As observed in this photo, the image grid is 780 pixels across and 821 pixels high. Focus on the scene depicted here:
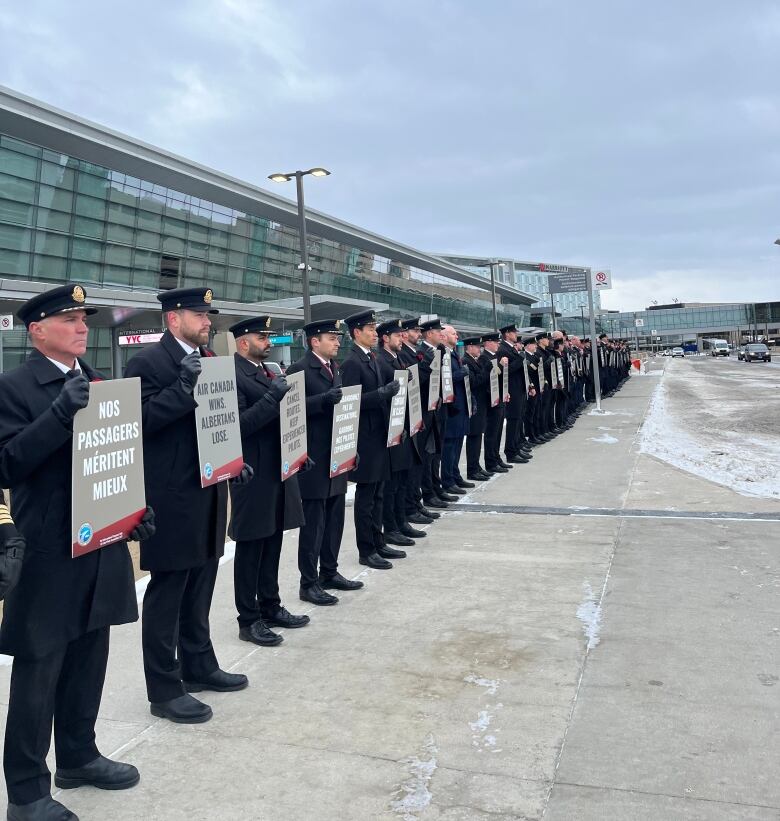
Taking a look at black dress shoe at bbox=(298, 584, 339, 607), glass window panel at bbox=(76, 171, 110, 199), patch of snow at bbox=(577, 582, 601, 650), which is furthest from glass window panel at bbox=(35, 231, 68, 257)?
→ patch of snow at bbox=(577, 582, 601, 650)

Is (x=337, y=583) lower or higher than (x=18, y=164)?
lower

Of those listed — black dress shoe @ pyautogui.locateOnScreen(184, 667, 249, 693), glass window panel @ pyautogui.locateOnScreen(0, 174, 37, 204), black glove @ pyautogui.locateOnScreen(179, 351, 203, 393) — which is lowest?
black dress shoe @ pyautogui.locateOnScreen(184, 667, 249, 693)

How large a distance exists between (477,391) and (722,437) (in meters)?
6.60

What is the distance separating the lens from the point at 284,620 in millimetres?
4953

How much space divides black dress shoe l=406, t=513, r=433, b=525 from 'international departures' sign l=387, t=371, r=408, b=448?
1344 millimetres

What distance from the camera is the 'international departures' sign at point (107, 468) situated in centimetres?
295

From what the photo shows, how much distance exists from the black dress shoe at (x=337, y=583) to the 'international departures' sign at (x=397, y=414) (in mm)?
1330

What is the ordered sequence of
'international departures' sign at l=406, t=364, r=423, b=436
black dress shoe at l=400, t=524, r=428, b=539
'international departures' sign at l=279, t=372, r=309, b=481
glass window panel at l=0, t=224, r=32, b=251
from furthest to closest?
glass window panel at l=0, t=224, r=32, b=251 < black dress shoe at l=400, t=524, r=428, b=539 < 'international departures' sign at l=406, t=364, r=423, b=436 < 'international departures' sign at l=279, t=372, r=309, b=481

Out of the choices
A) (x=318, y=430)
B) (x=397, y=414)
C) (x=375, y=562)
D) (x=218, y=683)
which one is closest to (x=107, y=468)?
(x=218, y=683)

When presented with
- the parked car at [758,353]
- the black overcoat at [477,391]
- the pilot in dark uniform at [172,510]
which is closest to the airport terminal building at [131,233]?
the black overcoat at [477,391]

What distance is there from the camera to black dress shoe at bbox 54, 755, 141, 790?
313 centimetres

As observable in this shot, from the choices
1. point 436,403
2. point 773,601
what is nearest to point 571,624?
point 773,601

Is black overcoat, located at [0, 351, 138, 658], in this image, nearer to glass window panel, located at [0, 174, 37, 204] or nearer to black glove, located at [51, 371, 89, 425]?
black glove, located at [51, 371, 89, 425]

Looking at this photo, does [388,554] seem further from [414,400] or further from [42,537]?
[42,537]
